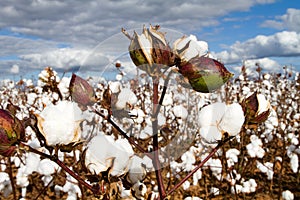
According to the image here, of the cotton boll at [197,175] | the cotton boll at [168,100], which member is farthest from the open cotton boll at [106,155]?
the cotton boll at [197,175]

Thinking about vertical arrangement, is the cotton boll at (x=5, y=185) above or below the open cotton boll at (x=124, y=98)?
below

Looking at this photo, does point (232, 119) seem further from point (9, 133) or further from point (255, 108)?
point (9, 133)

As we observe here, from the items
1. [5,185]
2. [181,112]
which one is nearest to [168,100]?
[181,112]

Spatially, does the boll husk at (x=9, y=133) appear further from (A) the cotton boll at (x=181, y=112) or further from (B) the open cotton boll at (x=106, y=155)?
(A) the cotton boll at (x=181, y=112)

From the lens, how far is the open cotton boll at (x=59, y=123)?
68 centimetres

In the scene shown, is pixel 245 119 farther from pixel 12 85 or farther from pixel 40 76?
pixel 12 85

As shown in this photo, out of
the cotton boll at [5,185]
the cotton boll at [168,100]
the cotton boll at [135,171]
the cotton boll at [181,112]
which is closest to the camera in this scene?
the cotton boll at [135,171]

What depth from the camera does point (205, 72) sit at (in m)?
0.72

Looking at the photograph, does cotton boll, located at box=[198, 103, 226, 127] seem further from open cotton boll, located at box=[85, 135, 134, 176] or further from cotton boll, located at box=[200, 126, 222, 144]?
open cotton boll, located at box=[85, 135, 134, 176]

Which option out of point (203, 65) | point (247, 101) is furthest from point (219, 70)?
point (247, 101)

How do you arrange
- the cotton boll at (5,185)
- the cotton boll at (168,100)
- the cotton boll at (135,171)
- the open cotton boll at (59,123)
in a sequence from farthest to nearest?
the cotton boll at (5,185), the cotton boll at (168,100), the cotton boll at (135,171), the open cotton boll at (59,123)

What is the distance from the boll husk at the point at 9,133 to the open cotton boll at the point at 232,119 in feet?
1.39

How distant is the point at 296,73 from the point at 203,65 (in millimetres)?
7370

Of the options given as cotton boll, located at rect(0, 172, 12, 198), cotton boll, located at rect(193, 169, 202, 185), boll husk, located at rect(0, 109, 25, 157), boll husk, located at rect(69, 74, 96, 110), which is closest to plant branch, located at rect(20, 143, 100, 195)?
boll husk, located at rect(0, 109, 25, 157)
